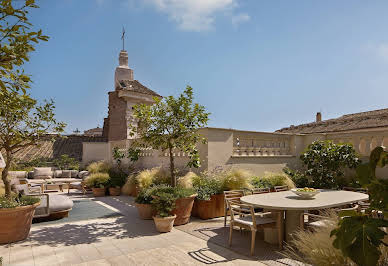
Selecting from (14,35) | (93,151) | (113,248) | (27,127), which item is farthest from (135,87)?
(14,35)

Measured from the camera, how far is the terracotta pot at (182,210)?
A: 20.0 ft

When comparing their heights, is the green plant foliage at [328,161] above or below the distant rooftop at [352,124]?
below

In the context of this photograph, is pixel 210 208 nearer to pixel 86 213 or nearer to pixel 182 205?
pixel 182 205

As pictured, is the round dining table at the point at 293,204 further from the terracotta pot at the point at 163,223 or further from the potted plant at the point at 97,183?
the potted plant at the point at 97,183

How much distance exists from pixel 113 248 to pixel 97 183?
20.4 ft

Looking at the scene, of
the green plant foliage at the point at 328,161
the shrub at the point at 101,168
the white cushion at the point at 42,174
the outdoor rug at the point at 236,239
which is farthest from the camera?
the white cushion at the point at 42,174

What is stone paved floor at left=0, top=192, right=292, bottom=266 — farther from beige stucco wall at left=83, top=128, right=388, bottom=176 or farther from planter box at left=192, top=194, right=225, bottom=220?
beige stucco wall at left=83, top=128, right=388, bottom=176

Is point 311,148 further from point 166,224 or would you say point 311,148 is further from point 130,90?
point 130,90

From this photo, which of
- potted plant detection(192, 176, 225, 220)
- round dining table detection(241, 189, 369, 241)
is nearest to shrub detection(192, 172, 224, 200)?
potted plant detection(192, 176, 225, 220)

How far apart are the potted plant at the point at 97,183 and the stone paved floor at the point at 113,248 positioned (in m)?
4.24

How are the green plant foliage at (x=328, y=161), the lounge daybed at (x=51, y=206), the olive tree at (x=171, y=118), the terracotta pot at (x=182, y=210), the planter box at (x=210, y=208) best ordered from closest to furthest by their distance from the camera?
the terracotta pot at (x=182, y=210) < the lounge daybed at (x=51, y=206) < the olive tree at (x=171, y=118) < the planter box at (x=210, y=208) < the green plant foliage at (x=328, y=161)

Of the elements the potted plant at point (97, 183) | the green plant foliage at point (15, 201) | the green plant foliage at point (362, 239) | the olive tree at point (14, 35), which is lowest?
the potted plant at point (97, 183)

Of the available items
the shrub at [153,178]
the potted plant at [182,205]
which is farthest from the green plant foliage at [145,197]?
the shrub at [153,178]

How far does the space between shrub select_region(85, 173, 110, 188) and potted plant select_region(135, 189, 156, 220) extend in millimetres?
4258
